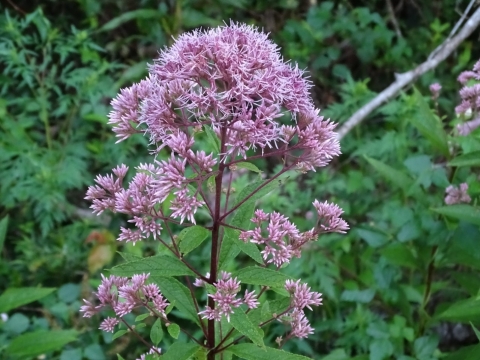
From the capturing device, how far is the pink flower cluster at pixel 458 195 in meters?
1.64

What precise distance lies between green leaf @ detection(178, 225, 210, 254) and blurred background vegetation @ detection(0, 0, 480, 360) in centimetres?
76

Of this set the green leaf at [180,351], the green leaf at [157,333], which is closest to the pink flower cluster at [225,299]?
the green leaf at [180,351]

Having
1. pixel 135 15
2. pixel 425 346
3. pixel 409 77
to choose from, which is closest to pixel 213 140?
pixel 425 346

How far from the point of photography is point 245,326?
105cm

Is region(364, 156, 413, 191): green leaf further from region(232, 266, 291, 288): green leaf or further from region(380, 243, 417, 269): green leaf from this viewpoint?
region(232, 266, 291, 288): green leaf

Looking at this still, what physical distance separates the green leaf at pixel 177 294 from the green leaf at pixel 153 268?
4.1 inches

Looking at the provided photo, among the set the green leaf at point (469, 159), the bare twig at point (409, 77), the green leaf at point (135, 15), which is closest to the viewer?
the green leaf at point (469, 159)

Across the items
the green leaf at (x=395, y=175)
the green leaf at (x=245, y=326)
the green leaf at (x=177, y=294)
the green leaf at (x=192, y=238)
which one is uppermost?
the green leaf at (x=395, y=175)

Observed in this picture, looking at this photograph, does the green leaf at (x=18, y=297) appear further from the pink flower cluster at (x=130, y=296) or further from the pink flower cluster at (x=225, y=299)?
the pink flower cluster at (x=225, y=299)

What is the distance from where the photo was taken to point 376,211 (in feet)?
7.83

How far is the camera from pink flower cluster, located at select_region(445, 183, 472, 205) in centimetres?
164

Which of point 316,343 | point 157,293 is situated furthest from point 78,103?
point 157,293

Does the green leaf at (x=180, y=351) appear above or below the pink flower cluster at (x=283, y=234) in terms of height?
below

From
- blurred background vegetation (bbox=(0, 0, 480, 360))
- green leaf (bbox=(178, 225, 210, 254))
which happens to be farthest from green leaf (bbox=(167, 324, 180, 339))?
blurred background vegetation (bbox=(0, 0, 480, 360))
